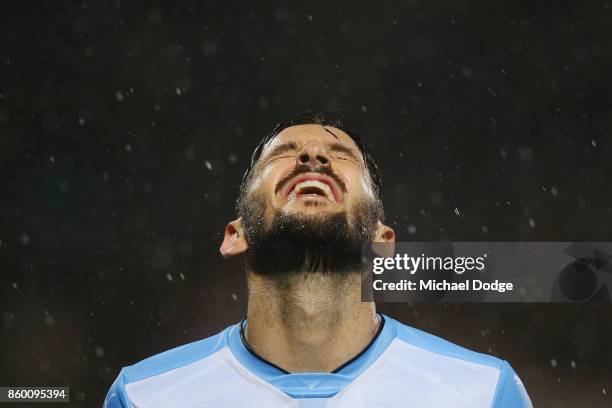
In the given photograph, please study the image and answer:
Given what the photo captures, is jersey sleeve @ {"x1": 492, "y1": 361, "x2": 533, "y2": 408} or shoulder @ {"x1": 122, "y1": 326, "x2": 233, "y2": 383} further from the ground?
shoulder @ {"x1": 122, "y1": 326, "x2": 233, "y2": 383}

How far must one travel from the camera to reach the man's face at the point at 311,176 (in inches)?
87.1

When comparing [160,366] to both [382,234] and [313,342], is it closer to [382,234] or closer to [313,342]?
[313,342]

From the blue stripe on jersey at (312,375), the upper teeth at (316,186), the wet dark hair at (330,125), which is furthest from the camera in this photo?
the wet dark hair at (330,125)

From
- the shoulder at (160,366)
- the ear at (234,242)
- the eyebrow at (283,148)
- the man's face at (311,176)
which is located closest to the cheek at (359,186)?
the man's face at (311,176)

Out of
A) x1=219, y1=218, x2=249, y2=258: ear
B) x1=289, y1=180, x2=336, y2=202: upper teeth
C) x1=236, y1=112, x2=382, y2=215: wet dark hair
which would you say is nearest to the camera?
x1=289, y1=180, x2=336, y2=202: upper teeth

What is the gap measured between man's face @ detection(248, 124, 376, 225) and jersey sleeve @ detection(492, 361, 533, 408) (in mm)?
680

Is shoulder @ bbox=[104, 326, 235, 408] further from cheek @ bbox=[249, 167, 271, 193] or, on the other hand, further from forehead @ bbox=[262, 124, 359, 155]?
forehead @ bbox=[262, 124, 359, 155]

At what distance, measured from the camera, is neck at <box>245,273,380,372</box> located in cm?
220

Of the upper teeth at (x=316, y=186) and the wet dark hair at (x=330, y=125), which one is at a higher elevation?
the wet dark hair at (x=330, y=125)

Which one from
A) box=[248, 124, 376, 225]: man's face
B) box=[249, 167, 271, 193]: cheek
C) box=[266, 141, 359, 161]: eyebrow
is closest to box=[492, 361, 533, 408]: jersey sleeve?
box=[248, 124, 376, 225]: man's face

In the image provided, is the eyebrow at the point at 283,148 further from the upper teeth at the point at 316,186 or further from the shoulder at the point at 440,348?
the shoulder at the point at 440,348

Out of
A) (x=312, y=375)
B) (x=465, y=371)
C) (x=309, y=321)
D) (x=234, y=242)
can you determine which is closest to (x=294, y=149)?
(x=234, y=242)

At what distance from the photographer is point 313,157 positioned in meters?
2.31

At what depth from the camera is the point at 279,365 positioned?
221cm
